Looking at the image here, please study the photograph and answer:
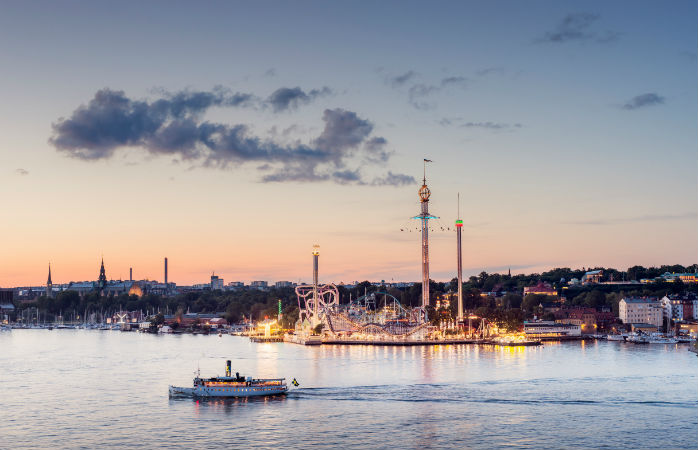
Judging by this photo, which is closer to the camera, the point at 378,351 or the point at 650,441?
the point at 650,441

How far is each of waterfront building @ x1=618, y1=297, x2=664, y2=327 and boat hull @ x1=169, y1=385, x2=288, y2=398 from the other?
58.3m

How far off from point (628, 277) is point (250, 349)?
76.6 meters

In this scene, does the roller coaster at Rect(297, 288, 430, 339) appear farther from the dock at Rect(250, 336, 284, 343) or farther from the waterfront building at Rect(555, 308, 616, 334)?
the waterfront building at Rect(555, 308, 616, 334)

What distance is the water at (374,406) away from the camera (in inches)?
891

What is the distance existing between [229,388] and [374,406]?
5.59 meters

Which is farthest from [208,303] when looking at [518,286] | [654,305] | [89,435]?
[89,435]

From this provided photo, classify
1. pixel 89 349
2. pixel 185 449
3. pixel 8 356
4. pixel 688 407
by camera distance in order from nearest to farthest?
pixel 185 449 → pixel 688 407 → pixel 8 356 → pixel 89 349

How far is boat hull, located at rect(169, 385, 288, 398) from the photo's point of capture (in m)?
29.4

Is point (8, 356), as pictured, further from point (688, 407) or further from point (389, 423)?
point (688, 407)

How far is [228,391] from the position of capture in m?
29.6

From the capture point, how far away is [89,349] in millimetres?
59312

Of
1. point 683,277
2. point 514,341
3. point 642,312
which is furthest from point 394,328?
point 683,277

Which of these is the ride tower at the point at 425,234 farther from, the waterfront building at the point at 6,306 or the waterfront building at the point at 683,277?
the waterfront building at the point at 6,306

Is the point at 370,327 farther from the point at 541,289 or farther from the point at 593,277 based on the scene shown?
the point at 593,277
